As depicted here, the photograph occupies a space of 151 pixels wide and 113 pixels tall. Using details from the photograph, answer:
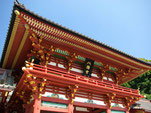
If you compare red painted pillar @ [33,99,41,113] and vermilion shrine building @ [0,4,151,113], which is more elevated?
vermilion shrine building @ [0,4,151,113]

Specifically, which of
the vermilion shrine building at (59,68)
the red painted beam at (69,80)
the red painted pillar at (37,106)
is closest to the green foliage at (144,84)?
the vermilion shrine building at (59,68)

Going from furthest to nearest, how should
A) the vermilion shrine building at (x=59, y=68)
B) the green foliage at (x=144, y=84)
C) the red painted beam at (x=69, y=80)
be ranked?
the green foliage at (x=144, y=84), the vermilion shrine building at (x=59, y=68), the red painted beam at (x=69, y=80)

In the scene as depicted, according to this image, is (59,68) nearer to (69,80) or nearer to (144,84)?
(69,80)

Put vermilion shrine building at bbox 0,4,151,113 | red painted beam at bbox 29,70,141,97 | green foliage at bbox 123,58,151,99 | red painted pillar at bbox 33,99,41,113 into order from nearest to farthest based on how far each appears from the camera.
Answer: red painted pillar at bbox 33,99,41,113, red painted beam at bbox 29,70,141,97, vermilion shrine building at bbox 0,4,151,113, green foliage at bbox 123,58,151,99

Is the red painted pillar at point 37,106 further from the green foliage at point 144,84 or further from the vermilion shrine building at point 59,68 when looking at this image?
the green foliage at point 144,84

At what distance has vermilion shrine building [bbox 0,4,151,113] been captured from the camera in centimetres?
815

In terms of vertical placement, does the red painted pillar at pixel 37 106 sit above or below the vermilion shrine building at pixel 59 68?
below

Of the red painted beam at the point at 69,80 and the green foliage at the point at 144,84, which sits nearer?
the red painted beam at the point at 69,80

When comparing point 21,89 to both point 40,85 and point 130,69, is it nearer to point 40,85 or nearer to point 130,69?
point 40,85

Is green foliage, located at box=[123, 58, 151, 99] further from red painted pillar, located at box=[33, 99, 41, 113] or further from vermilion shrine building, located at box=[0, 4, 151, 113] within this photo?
red painted pillar, located at box=[33, 99, 41, 113]

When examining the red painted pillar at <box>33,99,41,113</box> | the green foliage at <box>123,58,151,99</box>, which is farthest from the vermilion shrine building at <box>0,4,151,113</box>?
the green foliage at <box>123,58,151,99</box>

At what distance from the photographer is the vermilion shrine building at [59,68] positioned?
815 centimetres

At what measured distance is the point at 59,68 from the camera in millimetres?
10336

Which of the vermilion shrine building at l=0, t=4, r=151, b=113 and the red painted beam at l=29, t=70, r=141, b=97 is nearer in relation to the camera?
the red painted beam at l=29, t=70, r=141, b=97
